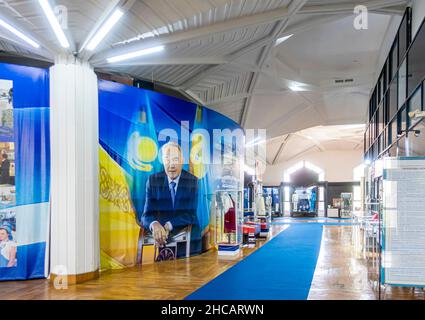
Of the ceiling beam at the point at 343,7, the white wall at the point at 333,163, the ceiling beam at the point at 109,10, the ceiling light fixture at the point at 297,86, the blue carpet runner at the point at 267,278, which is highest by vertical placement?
the ceiling beam at the point at 343,7

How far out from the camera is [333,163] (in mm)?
27953

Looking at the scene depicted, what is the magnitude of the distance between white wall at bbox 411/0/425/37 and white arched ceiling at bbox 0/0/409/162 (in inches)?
35.1

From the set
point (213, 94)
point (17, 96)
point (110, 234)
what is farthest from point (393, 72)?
point (17, 96)

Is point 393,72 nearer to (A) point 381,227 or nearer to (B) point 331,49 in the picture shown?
(B) point 331,49

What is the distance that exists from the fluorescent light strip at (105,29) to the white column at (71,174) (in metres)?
0.46

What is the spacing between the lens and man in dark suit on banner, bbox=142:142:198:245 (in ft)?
22.8

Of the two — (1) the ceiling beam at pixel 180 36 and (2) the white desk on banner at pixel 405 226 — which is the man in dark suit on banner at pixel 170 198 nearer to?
(1) the ceiling beam at pixel 180 36

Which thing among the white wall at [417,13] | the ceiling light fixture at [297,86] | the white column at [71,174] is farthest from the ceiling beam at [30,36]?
the ceiling light fixture at [297,86]

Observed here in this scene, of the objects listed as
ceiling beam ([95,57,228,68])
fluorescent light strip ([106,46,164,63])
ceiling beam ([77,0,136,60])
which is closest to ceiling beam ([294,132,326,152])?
ceiling beam ([95,57,228,68])

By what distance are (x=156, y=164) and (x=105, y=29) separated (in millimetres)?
2789

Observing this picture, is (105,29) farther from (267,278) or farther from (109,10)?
(267,278)

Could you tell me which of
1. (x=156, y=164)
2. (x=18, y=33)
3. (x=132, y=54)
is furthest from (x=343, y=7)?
(x=18, y=33)

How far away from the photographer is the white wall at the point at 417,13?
5.99m
